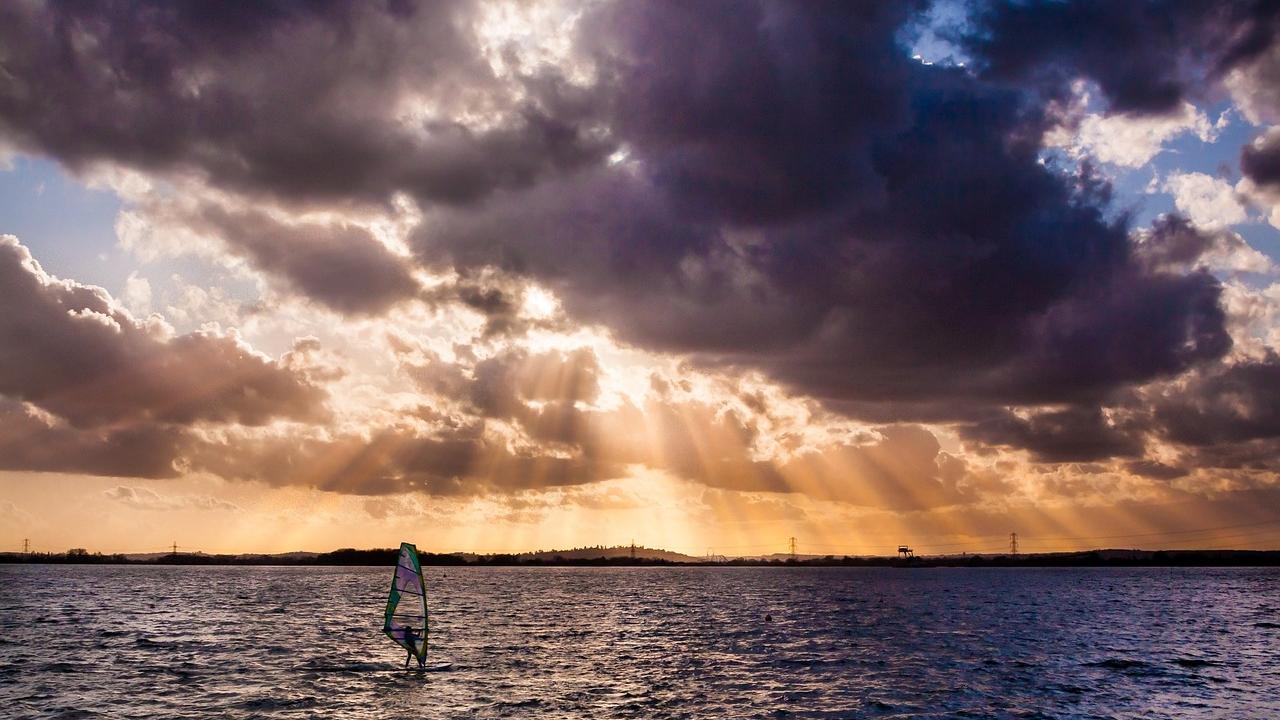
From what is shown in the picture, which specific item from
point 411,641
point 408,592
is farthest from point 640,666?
point 408,592

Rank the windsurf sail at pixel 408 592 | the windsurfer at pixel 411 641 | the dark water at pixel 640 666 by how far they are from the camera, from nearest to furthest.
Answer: the dark water at pixel 640 666 < the windsurfer at pixel 411 641 < the windsurf sail at pixel 408 592

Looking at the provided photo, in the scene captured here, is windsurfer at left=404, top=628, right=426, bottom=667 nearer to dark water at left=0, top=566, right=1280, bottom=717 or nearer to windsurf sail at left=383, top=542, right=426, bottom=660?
windsurf sail at left=383, top=542, right=426, bottom=660

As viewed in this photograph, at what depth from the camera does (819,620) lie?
375ft

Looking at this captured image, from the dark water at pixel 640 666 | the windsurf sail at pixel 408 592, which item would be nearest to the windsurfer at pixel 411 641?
the windsurf sail at pixel 408 592

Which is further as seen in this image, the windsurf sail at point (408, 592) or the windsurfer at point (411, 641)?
A: the windsurf sail at point (408, 592)

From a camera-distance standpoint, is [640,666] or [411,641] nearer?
[411,641]

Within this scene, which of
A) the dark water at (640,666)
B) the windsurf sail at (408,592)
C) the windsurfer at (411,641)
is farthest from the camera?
the windsurf sail at (408,592)

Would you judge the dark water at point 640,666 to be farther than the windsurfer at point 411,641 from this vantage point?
No

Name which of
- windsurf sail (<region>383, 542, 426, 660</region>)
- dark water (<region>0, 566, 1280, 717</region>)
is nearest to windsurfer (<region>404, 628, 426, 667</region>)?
windsurf sail (<region>383, 542, 426, 660</region>)

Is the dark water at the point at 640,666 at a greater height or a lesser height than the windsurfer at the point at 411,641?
lesser

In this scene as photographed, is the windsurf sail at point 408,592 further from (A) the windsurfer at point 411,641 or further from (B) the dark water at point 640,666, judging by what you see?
(B) the dark water at point 640,666

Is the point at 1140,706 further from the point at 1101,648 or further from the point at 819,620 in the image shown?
the point at 819,620

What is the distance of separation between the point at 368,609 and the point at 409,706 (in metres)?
87.6

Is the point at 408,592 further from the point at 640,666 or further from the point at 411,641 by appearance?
the point at 640,666
